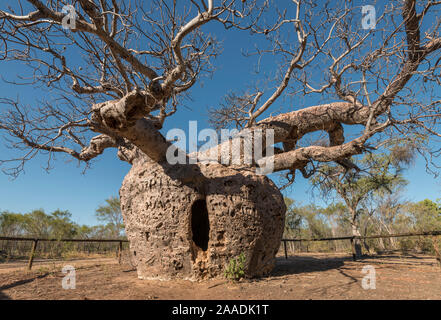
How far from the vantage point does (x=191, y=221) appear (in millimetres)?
4477

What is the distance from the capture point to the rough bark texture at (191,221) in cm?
411

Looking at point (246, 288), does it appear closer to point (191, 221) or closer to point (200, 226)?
point (191, 221)

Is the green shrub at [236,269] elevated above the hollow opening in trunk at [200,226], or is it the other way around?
the hollow opening in trunk at [200,226]

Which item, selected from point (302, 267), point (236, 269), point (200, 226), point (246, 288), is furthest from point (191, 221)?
point (302, 267)

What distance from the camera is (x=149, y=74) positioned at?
2877 mm

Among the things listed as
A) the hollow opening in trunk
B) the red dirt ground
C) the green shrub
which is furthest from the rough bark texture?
the hollow opening in trunk

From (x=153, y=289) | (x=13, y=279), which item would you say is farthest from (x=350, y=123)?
(x=13, y=279)


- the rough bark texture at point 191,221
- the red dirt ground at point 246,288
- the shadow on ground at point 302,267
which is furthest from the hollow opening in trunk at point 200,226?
the shadow on ground at point 302,267

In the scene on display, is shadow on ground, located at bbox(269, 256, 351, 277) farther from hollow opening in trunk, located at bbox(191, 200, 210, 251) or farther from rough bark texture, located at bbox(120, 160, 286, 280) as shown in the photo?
hollow opening in trunk, located at bbox(191, 200, 210, 251)

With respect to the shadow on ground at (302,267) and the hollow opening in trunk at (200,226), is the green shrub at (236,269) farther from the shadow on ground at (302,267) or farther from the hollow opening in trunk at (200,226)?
the hollow opening in trunk at (200,226)

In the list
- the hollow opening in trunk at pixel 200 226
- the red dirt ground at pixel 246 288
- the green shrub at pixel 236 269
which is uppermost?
the hollow opening in trunk at pixel 200 226

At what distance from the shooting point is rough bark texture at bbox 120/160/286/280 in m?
4.11
